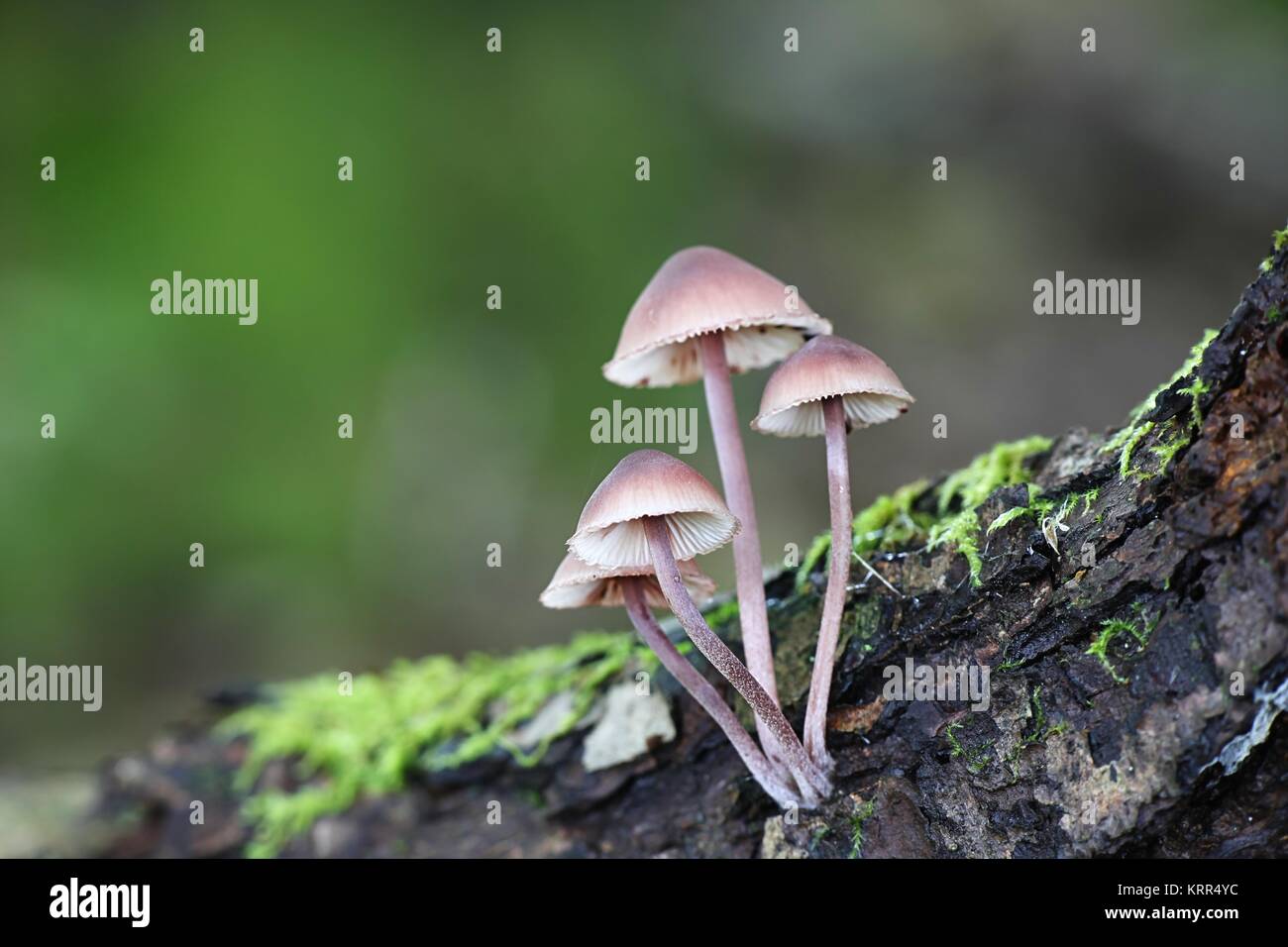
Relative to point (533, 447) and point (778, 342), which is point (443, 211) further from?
point (778, 342)

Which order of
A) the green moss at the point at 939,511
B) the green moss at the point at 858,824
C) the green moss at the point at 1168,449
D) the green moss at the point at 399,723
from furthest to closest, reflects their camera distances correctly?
1. the green moss at the point at 399,723
2. the green moss at the point at 939,511
3. the green moss at the point at 858,824
4. the green moss at the point at 1168,449

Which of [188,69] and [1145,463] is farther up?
[188,69]

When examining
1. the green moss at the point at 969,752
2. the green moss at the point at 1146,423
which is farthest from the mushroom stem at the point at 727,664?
the green moss at the point at 1146,423

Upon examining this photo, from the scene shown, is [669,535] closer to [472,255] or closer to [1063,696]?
[1063,696]

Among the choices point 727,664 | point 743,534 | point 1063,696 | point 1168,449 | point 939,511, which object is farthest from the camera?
point 939,511

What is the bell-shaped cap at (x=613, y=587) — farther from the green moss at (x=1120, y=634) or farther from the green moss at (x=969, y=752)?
the green moss at (x=1120, y=634)

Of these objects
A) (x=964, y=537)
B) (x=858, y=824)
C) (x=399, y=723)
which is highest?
(x=964, y=537)

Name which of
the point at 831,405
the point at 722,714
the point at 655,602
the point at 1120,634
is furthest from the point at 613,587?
the point at 1120,634
